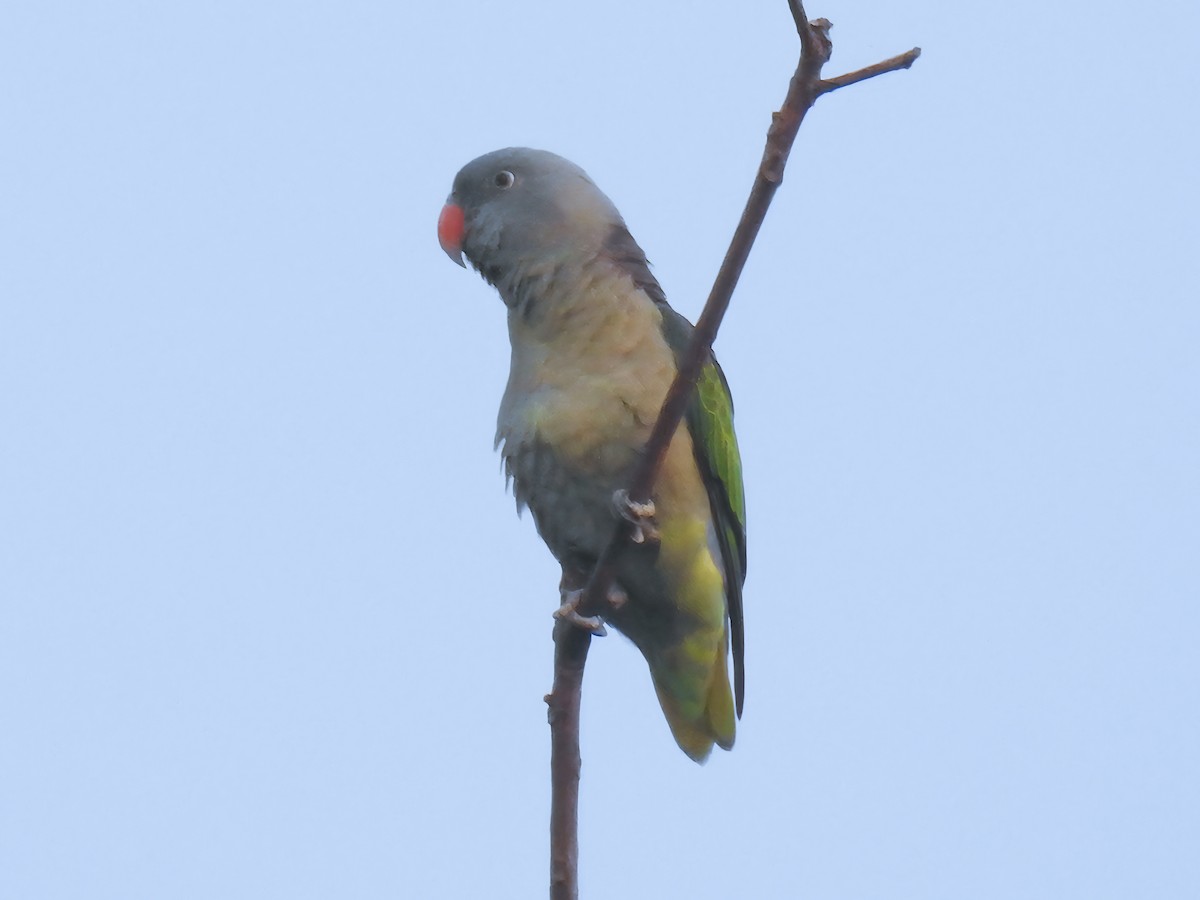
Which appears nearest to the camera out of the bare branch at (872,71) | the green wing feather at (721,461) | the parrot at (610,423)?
the bare branch at (872,71)

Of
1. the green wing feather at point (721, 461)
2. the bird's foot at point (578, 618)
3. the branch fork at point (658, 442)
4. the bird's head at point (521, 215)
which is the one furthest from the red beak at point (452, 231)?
the bird's foot at point (578, 618)

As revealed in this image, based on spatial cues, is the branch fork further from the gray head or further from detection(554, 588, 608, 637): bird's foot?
the gray head

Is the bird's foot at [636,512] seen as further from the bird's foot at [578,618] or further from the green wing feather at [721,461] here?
the green wing feather at [721,461]

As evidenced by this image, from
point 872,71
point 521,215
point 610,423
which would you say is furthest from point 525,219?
point 872,71

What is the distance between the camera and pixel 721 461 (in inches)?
180

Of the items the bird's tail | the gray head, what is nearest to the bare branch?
the gray head

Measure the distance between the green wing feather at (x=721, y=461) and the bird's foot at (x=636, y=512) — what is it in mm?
446

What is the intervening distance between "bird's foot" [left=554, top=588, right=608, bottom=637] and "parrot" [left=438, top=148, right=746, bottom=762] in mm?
287

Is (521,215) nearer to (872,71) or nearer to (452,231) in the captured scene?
(452,231)

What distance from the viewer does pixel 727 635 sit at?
4.96 metres

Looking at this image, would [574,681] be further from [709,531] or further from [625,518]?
[709,531]

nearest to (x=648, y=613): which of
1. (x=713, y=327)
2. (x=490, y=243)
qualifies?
(x=490, y=243)

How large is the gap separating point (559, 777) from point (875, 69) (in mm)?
2057

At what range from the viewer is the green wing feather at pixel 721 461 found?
450 centimetres
